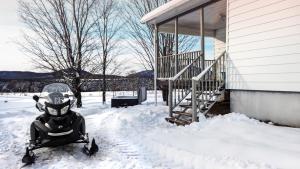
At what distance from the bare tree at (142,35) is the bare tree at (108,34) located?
3.22 feet

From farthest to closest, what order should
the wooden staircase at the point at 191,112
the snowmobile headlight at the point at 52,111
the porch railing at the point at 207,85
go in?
the wooden staircase at the point at 191,112
the porch railing at the point at 207,85
the snowmobile headlight at the point at 52,111

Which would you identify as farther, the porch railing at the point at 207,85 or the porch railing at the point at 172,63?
the porch railing at the point at 172,63

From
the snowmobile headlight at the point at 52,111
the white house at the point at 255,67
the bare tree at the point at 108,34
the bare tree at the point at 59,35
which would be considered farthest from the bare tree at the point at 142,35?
the snowmobile headlight at the point at 52,111

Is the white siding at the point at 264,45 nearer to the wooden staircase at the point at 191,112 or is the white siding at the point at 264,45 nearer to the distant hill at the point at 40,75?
the wooden staircase at the point at 191,112

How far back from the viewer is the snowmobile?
572 centimetres

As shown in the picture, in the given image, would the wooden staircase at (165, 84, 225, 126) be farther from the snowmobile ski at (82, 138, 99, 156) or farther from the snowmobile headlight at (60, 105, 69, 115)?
the snowmobile headlight at (60, 105, 69, 115)

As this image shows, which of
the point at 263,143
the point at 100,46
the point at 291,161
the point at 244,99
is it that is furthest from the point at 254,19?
the point at 100,46

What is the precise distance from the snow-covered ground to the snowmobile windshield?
81cm

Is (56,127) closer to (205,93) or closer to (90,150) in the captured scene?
(90,150)

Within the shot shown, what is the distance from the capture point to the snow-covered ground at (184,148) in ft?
15.8

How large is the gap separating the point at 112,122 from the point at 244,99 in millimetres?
3588

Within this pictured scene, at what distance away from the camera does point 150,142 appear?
6.47 m

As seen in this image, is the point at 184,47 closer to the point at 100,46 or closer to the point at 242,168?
the point at 100,46

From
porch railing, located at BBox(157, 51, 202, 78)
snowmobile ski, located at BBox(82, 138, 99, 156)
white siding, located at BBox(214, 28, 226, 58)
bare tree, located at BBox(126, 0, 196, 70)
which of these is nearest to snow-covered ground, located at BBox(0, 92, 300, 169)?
snowmobile ski, located at BBox(82, 138, 99, 156)
